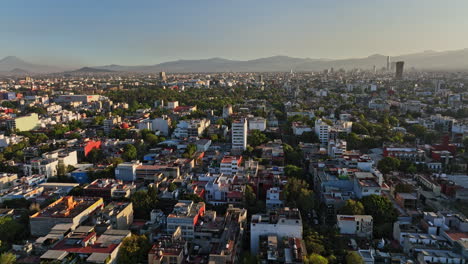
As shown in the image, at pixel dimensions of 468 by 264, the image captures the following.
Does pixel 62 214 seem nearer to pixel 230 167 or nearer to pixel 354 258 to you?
pixel 230 167

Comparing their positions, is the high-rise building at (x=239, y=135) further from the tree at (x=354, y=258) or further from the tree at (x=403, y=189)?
the tree at (x=354, y=258)

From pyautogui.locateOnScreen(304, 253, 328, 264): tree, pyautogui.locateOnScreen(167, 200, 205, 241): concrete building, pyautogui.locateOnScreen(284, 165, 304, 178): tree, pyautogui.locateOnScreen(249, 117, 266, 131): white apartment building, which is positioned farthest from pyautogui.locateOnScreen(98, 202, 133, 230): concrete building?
pyautogui.locateOnScreen(249, 117, 266, 131): white apartment building

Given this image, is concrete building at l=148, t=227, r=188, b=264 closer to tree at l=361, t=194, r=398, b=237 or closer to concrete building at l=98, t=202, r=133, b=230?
concrete building at l=98, t=202, r=133, b=230

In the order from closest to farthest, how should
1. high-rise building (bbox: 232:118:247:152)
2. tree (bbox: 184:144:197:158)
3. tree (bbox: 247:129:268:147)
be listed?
tree (bbox: 184:144:197:158) < high-rise building (bbox: 232:118:247:152) < tree (bbox: 247:129:268:147)

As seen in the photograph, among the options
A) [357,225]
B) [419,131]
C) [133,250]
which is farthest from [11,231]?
[419,131]

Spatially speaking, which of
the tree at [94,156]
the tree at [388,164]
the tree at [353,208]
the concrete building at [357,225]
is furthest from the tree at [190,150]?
the concrete building at [357,225]

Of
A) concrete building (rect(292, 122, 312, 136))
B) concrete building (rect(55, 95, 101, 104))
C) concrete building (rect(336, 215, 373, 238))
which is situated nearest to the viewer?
concrete building (rect(336, 215, 373, 238))

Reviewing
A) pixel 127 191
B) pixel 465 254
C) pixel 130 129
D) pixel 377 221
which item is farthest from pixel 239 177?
pixel 130 129
